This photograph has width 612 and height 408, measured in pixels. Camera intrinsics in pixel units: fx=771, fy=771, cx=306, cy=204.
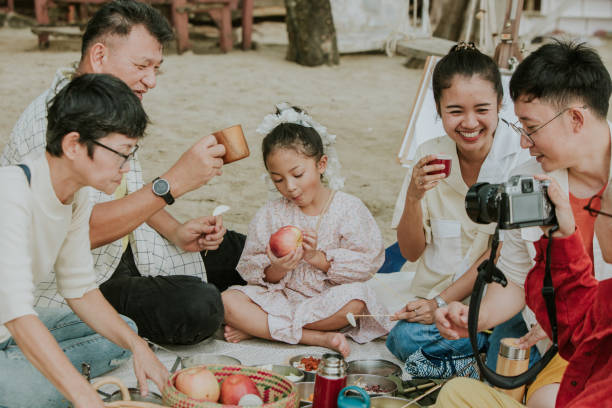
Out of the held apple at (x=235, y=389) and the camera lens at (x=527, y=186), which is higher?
the camera lens at (x=527, y=186)

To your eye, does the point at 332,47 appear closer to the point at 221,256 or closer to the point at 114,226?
the point at 221,256

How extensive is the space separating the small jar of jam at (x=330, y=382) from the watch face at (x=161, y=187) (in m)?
1.00

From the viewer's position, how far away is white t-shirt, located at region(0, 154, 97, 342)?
87.7 inches

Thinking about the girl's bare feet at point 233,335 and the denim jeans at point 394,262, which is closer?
the girl's bare feet at point 233,335

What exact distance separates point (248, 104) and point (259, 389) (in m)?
6.73

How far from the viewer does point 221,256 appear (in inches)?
164

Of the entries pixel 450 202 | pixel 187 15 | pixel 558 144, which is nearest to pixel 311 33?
pixel 187 15

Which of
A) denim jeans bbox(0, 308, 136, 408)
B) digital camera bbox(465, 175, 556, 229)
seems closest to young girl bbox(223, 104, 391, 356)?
denim jeans bbox(0, 308, 136, 408)

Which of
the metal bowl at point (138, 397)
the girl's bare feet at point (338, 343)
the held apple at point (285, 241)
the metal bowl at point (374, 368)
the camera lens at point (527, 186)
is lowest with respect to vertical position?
the girl's bare feet at point (338, 343)

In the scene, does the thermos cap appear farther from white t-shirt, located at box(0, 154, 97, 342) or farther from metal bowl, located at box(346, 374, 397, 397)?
white t-shirt, located at box(0, 154, 97, 342)

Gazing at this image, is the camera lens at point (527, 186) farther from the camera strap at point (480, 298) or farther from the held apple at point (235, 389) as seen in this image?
the held apple at point (235, 389)

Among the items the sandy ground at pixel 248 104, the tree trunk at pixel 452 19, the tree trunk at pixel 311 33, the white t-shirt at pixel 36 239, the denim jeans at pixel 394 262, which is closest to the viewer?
the white t-shirt at pixel 36 239

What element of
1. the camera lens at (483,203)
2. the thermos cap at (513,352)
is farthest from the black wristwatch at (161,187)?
the thermos cap at (513,352)

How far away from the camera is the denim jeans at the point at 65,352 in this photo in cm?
276
